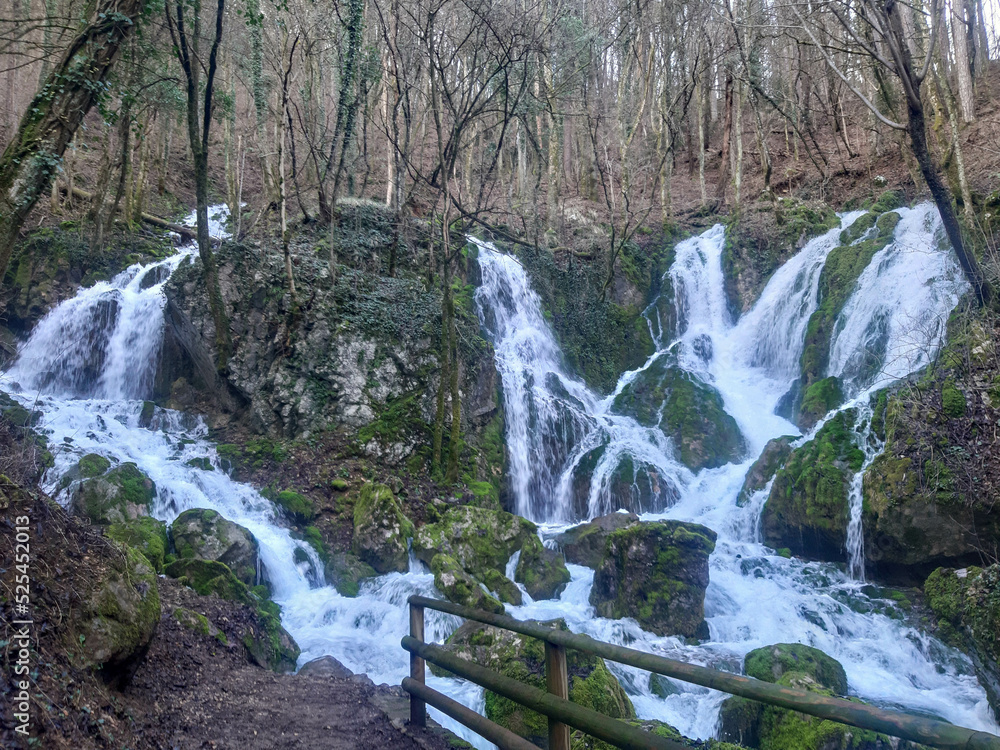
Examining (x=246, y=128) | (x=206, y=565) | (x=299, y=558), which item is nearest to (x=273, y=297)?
(x=299, y=558)

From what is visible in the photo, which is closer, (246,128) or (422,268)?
(422,268)

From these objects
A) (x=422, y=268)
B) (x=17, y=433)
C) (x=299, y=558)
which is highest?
(x=422, y=268)

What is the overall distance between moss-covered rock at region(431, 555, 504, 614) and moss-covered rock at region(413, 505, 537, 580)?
2.92ft

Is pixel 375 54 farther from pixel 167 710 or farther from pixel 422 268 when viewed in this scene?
pixel 167 710

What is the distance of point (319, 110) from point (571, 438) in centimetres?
1367

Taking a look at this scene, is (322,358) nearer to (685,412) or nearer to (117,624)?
(685,412)

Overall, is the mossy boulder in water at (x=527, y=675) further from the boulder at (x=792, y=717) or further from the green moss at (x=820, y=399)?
Answer: the green moss at (x=820, y=399)

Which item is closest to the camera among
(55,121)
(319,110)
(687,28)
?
(55,121)

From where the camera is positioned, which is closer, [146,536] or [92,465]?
[146,536]

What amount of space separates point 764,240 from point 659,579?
546 inches

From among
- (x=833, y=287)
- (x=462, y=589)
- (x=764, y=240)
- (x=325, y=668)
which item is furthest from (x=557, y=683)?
(x=764, y=240)

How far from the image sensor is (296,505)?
10641mm

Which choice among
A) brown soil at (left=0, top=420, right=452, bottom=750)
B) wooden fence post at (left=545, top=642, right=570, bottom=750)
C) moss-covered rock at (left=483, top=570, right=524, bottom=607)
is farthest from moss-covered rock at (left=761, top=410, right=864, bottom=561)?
wooden fence post at (left=545, top=642, right=570, bottom=750)

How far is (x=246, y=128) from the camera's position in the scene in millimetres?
26172
